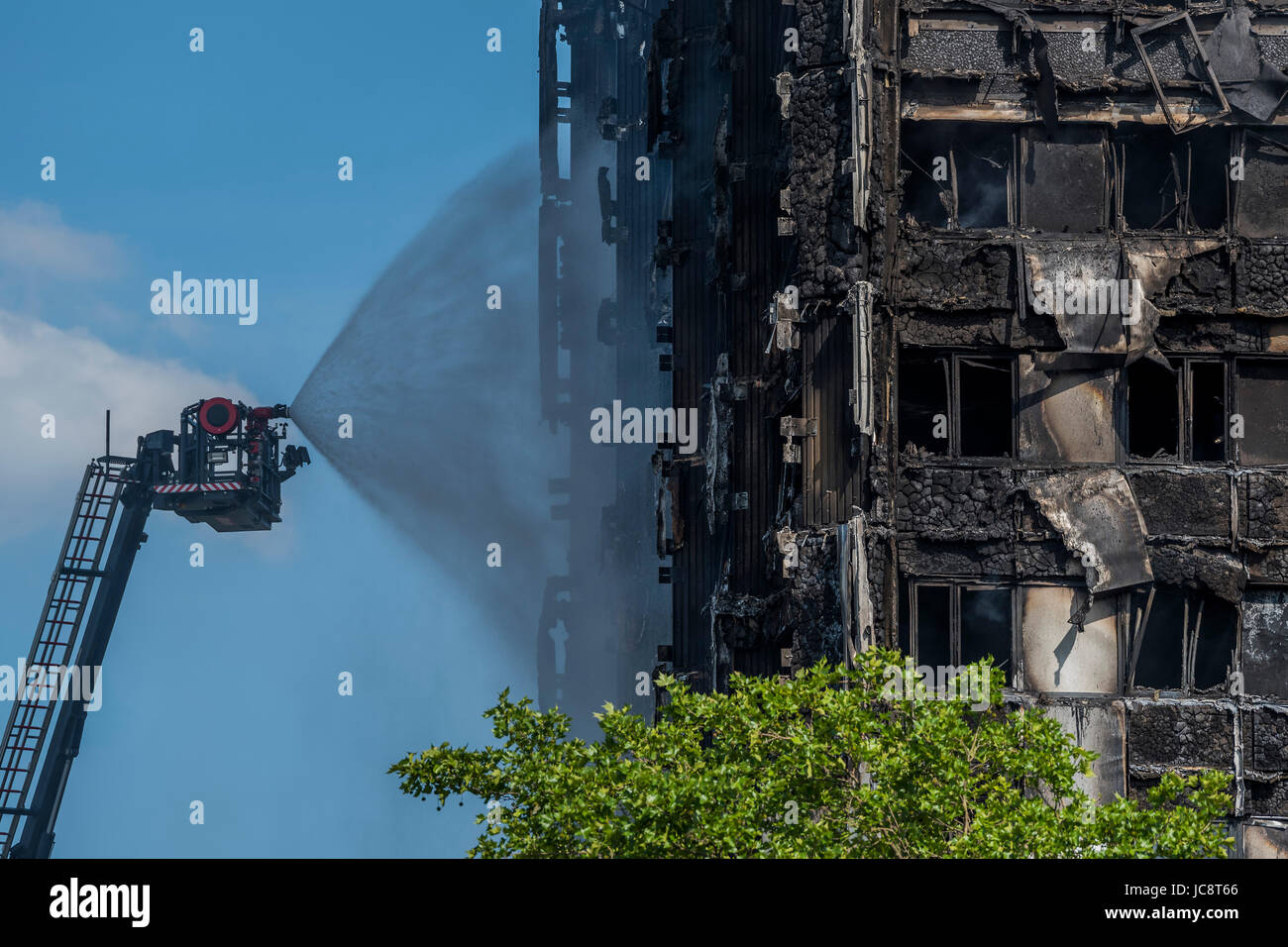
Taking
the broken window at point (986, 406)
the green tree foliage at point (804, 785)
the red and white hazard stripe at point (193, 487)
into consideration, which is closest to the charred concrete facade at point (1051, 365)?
the broken window at point (986, 406)

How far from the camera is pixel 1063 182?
38406 mm

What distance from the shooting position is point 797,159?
3825 cm

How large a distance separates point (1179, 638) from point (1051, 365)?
19.3ft

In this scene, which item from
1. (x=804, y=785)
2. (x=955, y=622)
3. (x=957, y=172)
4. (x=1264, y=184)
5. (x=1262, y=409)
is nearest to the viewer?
(x=804, y=785)

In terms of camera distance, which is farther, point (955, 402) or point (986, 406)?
point (986, 406)

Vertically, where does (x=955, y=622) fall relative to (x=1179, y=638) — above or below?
above

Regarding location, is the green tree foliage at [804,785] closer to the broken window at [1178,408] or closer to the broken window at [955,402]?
the broken window at [955,402]

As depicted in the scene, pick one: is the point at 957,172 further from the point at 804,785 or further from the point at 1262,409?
the point at 804,785

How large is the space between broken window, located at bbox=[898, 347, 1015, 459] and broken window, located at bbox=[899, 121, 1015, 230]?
9.13 feet

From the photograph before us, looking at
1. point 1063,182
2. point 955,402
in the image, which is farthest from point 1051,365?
point 1063,182
